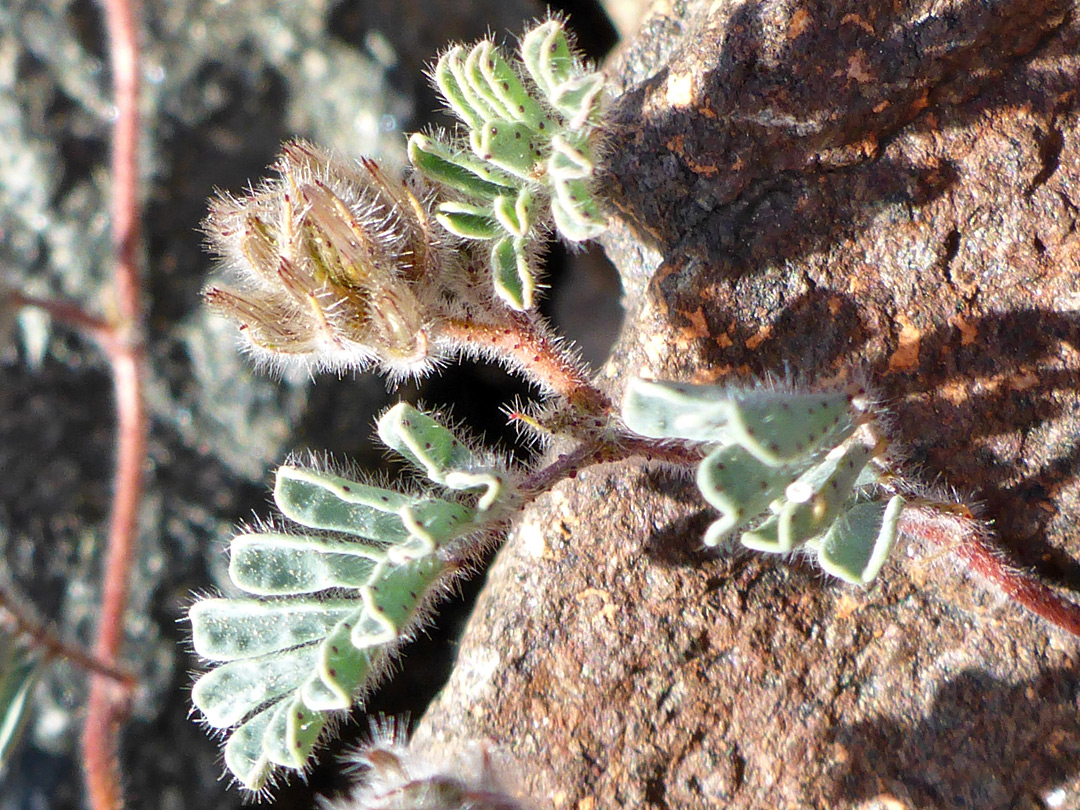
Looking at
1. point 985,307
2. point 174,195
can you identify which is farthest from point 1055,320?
point 174,195

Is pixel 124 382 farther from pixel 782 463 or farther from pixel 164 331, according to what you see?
pixel 782 463

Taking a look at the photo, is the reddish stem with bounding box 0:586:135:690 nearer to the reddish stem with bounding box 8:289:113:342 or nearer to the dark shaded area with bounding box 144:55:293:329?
the reddish stem with bounding box 8:289:113:342

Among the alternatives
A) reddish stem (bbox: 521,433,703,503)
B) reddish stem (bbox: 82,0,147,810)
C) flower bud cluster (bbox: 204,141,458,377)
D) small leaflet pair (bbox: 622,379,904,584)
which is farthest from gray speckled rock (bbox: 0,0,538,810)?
small leaflet pair (bbox: 622,379,904,584)

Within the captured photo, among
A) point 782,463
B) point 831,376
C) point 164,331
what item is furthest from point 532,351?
point 164,331

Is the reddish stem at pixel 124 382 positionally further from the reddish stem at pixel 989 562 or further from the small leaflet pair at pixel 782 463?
the reddish stem at pixel 989 562

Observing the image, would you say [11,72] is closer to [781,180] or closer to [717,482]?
[781,180]
